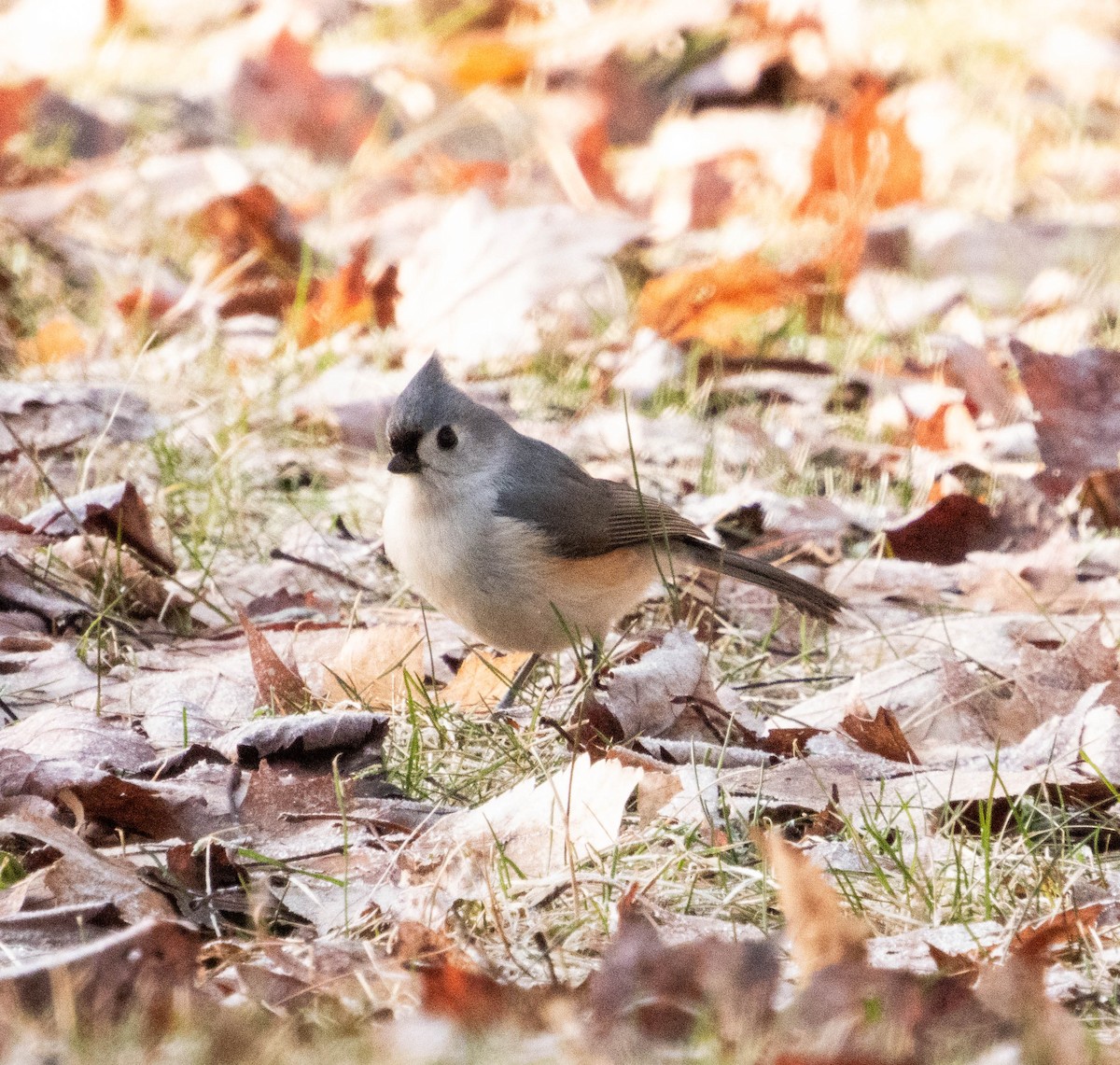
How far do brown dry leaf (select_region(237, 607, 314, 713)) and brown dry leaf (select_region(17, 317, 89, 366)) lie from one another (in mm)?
1944

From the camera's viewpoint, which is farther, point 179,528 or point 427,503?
point 179,528

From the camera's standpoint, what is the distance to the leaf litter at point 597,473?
71.6 inches

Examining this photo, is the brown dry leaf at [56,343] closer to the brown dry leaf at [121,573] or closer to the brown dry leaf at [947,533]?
the brown dry leaf at [121,573]

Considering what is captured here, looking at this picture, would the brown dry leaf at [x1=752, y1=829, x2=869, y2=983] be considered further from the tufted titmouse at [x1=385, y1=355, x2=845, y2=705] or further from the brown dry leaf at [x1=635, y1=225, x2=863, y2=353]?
the brown dry leaf at [x1=635, y1=225, x2=863, y2=353]

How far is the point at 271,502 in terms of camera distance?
3910 millimetres

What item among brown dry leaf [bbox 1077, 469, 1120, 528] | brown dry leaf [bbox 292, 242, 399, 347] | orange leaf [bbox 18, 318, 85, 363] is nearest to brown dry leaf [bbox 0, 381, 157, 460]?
orange leaf [bbox 18, 318, 85, 363]

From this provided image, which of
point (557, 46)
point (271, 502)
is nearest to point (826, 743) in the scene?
point (271, 502)

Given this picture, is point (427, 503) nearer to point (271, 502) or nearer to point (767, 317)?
point (271, 502)

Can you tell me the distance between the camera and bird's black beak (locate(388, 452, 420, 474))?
3297 mm

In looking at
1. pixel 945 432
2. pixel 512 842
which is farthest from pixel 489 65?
pixel 512 842

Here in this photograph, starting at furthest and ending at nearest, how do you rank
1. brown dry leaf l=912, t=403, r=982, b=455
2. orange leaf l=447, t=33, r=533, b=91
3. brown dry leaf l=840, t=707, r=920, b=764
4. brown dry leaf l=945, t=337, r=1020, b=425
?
orange leaf l=447, t=33, r=533, b=91
brown dry leaf l=945, t=337, r=1020, b=425
brown dry leaf l=912, t=403, r=982, b=455
brown dry leaf l=840, t=707, r=920, b=764

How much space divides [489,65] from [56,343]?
3676mm

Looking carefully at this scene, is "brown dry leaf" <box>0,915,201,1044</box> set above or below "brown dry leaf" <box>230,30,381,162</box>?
above

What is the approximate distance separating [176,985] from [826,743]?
1302mm
